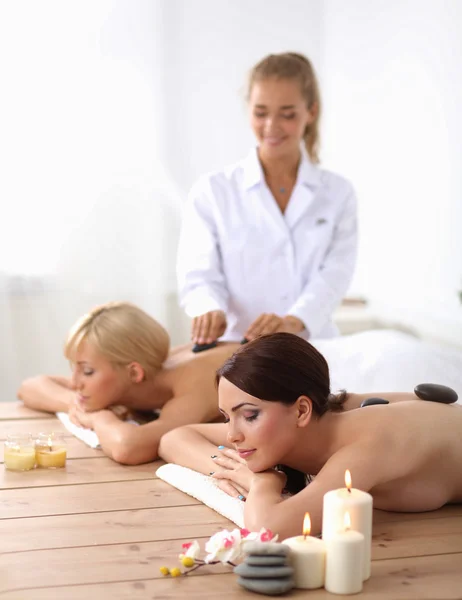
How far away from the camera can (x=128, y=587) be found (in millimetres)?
1648

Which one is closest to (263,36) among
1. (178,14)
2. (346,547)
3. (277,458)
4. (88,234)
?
(178,14)

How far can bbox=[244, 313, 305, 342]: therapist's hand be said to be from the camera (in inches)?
111

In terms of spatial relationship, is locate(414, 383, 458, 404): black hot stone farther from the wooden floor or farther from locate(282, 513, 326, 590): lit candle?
locate(282, 513, 326, 590): lit candle

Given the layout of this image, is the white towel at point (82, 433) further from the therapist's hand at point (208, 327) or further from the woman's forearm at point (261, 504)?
the woman's forearm at point (261, 504)

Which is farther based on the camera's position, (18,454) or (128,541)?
(18,454)

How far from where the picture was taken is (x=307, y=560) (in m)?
1.63

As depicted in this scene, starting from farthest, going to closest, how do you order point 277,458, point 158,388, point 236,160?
point 236,160 < point 158,388 < point 277,458

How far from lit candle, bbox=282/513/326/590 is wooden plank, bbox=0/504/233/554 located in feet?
1.11

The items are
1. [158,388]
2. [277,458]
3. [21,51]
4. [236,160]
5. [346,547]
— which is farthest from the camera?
[236,160]

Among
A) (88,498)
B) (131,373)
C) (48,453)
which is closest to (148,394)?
(131,373)

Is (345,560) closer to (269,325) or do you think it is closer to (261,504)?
(261,504)

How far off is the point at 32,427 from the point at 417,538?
1.40 meters

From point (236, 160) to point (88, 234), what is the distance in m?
0.75

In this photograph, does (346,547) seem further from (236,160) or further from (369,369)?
(236,160)
